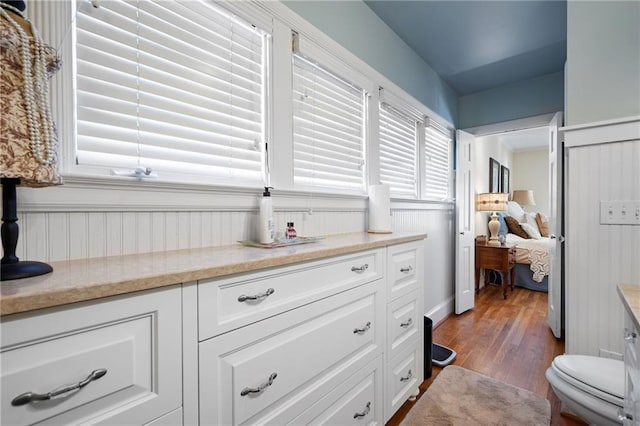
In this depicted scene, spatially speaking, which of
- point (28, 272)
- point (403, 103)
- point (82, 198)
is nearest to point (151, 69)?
point (82, 198)

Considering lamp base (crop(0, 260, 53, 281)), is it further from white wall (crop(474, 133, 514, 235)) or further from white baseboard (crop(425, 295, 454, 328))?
white wall (crop(474, 133, 514, 235))

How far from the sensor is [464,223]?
3.55 meters

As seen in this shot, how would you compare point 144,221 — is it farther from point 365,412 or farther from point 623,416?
point 623,416

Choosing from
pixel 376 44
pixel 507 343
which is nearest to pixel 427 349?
pixel 507 343

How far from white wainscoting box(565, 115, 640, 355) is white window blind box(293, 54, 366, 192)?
1.29 metres

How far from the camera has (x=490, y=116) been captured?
357 centimetres

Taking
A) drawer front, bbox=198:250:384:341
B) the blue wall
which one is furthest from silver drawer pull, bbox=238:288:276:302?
the blue wall

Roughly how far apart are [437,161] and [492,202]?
1918mm

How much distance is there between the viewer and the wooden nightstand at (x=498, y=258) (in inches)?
158

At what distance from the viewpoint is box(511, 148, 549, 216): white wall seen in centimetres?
717

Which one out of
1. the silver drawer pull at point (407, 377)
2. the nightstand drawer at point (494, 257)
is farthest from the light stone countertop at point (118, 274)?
the nightstand drawer at point (494, 257)

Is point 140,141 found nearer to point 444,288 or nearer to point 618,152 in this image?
point 618,152

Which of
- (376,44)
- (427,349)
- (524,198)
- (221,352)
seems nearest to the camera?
(221,352)

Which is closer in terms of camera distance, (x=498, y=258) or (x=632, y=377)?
(x=632, y=377)
